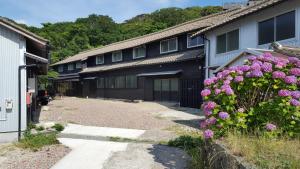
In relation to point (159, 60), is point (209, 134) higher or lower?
lower

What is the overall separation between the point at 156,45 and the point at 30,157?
21235mm

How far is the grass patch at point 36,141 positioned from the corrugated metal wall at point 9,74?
93 cm

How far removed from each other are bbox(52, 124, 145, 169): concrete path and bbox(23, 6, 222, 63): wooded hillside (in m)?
43.1

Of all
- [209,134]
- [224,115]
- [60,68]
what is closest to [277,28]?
[224,115]

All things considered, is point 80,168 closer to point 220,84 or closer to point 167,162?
point 167,162

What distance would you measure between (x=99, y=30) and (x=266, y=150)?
6122 cm

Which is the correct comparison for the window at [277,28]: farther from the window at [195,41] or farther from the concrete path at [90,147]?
the window at [195,41]

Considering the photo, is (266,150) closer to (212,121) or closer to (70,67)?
(212,121)

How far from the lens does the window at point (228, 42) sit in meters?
16.6

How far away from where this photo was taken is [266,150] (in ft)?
16.5

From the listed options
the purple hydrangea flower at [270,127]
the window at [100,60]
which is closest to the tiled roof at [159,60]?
the window at [100,60]

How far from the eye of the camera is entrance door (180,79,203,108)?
2034 cm

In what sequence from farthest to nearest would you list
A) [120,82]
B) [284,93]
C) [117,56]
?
[117,56] < [120,82] < [284,93]

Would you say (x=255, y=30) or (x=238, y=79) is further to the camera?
(x=255, y=30)
